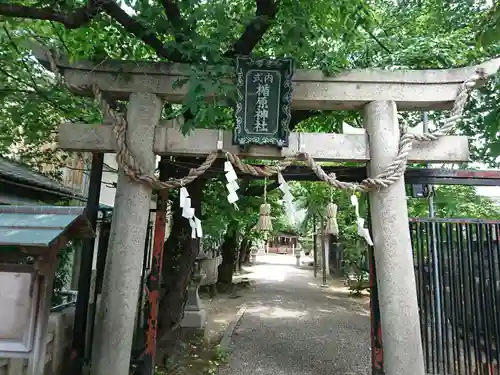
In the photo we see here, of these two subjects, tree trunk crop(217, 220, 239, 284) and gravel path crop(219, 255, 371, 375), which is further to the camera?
tree trunk crop(217, 220, 239, 284)

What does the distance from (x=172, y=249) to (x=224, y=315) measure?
17.3ft

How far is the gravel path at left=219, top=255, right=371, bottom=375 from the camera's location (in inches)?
247

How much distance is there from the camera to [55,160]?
867 centimetres

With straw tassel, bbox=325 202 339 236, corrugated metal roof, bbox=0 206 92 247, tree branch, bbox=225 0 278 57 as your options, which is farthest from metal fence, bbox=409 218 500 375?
corrugated metal roof, bbox=0 206 92 247

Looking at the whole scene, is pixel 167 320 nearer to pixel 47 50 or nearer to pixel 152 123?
pixel 152 123

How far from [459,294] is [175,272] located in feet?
14.3

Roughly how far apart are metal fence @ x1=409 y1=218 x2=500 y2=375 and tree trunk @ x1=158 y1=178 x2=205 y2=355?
3.61 m

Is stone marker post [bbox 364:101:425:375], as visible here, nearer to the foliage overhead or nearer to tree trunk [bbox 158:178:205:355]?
the foliage overhead

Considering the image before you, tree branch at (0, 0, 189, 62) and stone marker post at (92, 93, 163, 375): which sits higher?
tree branch at (0, 0, 189, 62)

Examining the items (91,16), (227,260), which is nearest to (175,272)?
(91,16)

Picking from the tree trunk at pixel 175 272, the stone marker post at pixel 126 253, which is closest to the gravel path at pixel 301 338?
the tree trunk at pixel 175 272

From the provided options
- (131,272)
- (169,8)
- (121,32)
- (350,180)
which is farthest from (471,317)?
(121,32)

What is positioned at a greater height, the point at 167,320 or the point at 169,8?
the point at 169,8

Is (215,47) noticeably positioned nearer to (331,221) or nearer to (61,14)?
(61,14)
